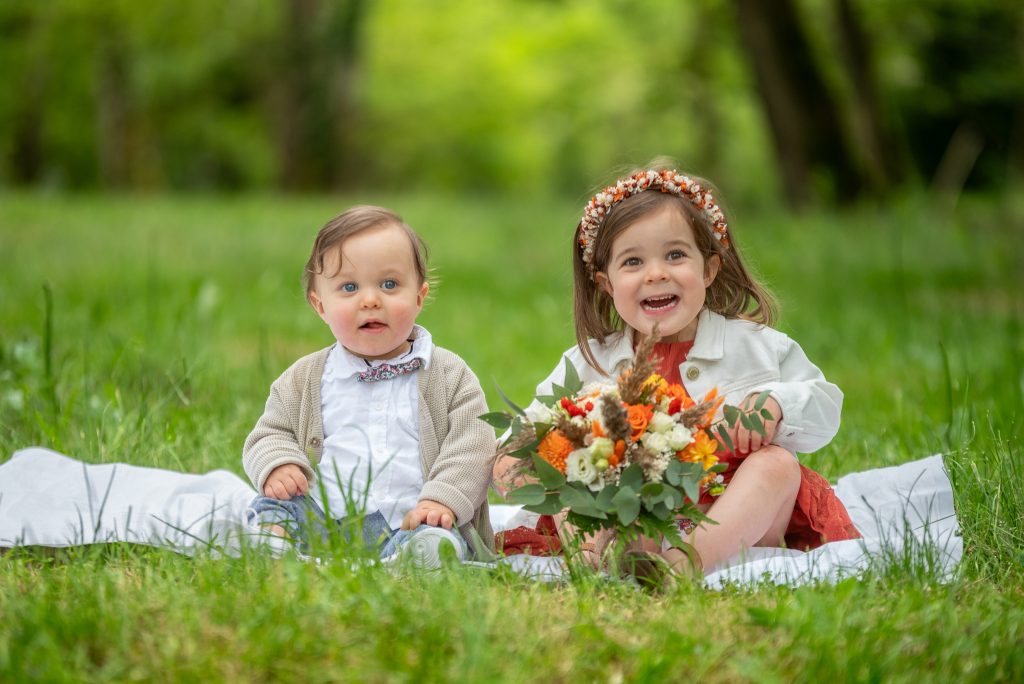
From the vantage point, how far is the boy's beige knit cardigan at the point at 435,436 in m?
3.13

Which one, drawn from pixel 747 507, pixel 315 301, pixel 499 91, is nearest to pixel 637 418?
pixel 747 507

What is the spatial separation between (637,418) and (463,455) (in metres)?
0.60

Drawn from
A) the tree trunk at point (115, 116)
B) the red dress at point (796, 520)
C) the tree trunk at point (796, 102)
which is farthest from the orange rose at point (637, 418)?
the tree trunk at point (115, 116)

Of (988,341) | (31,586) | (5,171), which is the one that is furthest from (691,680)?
(5,171)

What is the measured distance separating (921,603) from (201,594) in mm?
1697

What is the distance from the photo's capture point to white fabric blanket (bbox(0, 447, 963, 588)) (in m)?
2.96

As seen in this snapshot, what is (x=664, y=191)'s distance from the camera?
3299 millimetres

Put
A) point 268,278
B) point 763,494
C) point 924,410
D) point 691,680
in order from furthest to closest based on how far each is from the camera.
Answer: point 268,278 → point 924,410 → point 763,494 → point 691,680

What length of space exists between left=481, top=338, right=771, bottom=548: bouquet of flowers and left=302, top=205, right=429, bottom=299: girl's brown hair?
2.13ft

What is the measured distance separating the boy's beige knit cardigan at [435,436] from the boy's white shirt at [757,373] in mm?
289

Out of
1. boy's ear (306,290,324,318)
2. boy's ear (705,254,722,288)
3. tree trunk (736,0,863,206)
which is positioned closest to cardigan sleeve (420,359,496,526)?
boy's ear (306,290,324,318)

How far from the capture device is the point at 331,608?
94.0 inches

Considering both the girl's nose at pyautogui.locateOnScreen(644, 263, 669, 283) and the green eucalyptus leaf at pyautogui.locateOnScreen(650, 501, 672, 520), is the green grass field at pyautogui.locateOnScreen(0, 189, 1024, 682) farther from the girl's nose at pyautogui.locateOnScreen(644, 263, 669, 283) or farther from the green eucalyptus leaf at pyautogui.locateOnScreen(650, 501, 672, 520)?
the girl's nose at pyautogui.locateOnScreen(644, 263, 669, 283)

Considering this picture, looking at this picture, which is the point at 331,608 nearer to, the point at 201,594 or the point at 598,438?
the point at 201,594
